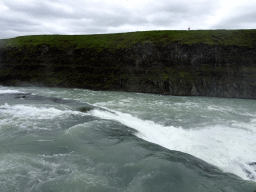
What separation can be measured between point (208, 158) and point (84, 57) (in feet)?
120

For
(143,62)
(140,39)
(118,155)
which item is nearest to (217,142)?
(118,155)

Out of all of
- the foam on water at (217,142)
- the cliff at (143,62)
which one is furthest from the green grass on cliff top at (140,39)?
the foam on water at (217,142)

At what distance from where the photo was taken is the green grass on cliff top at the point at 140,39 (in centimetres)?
3500

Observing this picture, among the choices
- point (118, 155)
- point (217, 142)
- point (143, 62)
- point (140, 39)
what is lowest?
point (217, 142)

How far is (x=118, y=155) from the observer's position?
27.9ft

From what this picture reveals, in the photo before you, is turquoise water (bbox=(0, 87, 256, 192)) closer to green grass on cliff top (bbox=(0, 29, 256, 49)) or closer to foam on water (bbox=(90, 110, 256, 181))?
foam on water (bbox=(90, 110, 256, 181))

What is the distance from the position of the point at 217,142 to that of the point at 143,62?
27366 millimetres

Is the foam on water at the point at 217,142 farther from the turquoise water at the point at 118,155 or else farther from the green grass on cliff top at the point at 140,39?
the green grass on cliff top at the point at 140,39

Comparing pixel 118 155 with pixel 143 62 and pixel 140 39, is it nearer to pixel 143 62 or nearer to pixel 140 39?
pixel 143 62

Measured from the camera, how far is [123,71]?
121ft

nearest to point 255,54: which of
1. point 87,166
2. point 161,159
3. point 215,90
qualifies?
point 215,90

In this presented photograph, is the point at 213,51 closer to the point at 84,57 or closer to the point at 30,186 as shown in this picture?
the point at 84,57

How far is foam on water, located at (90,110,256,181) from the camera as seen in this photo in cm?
899

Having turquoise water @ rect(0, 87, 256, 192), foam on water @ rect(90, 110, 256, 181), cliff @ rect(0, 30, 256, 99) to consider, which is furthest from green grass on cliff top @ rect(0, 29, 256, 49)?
turquoise water @ rect(0, 87, 256, 192)
